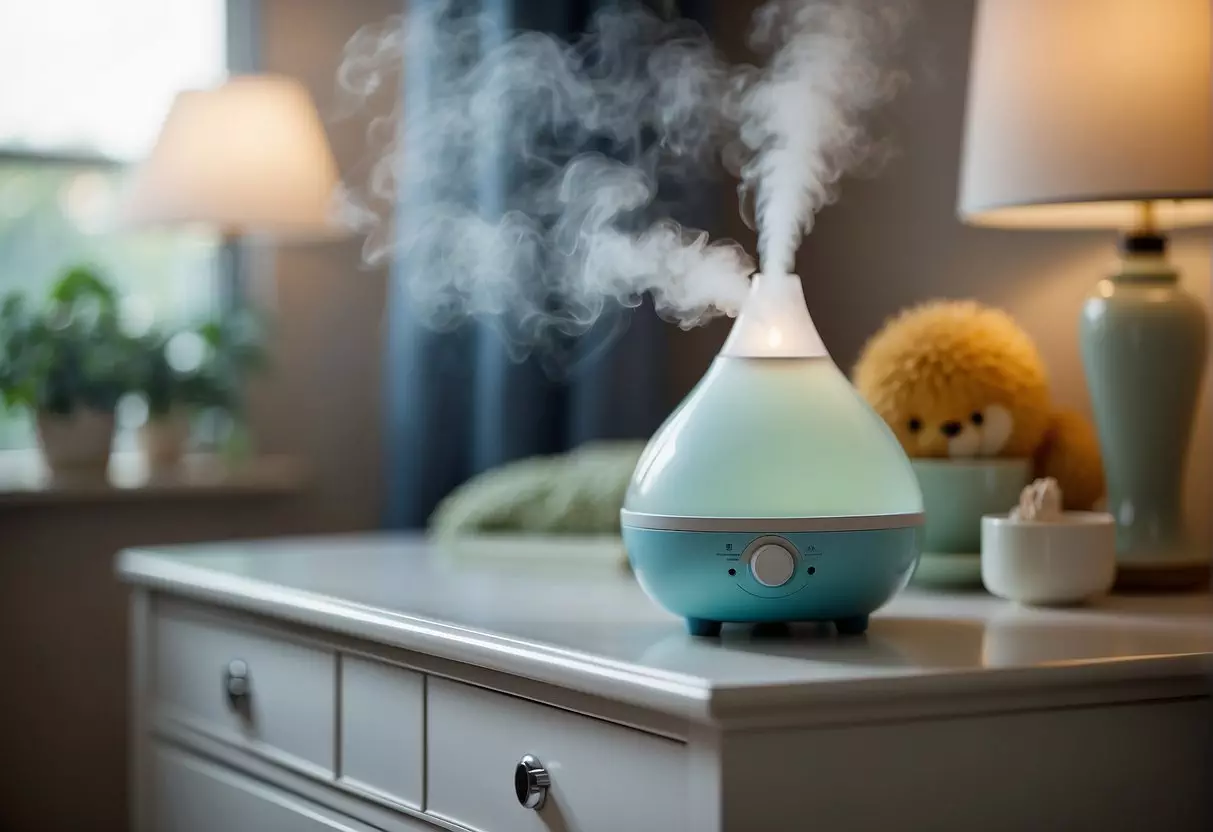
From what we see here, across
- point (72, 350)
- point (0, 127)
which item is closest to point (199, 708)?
point (72, 350)

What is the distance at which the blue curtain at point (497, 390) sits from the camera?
213 cm

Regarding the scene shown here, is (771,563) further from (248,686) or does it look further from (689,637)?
(248,686)

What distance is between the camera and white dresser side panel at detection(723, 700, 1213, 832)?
31.9 inches

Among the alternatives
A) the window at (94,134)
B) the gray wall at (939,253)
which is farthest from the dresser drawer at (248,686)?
the window at (94,134)

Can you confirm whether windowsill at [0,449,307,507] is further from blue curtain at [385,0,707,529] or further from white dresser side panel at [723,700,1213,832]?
white dresser side panel at [723,700,1213,832]

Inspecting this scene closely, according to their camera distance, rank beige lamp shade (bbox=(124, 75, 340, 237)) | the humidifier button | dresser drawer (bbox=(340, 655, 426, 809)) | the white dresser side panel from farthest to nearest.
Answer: beige lamp shade (bbox=(124, 75, 340, 237)), dresser drawer (bbox=(340, 655, 426, 809)), the humidifier button, the white dresser side panel

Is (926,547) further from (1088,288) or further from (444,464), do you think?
(444,464)

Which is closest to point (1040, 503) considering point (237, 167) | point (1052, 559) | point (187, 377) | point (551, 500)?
point (1052, 559)

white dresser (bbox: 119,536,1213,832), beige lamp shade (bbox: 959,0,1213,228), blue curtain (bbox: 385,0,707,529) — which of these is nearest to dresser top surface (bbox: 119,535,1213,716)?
white dresser (bbox: 119,536,1213,832)

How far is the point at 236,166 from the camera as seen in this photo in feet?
6.68

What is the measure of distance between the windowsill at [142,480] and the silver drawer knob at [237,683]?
2.90ft

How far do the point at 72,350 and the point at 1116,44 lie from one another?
4.93 feet

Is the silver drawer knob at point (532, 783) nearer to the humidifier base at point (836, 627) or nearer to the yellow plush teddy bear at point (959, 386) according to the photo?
the humidifier base at point (836, 627)

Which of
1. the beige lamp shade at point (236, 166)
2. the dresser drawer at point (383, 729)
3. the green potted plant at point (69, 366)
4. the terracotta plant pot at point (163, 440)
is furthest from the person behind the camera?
the terracotta plant pot at point (163, 440)
